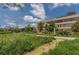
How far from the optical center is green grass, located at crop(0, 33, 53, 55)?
1404mm

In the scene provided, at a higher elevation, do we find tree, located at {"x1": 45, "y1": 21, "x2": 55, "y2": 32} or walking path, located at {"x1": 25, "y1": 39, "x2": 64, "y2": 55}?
tree, located at {"x1": 45, "y1": 21, "x2": 55, "y2": 32}

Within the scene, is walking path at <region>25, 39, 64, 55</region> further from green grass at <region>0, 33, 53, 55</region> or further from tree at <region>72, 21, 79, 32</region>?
tree at <region>72, 21, 79, 32</region>

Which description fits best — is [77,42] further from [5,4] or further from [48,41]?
[5,4]

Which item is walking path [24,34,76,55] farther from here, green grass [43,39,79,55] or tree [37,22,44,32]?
tree [37,22,44,32]

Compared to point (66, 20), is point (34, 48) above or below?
below

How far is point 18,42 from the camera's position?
4.67ft

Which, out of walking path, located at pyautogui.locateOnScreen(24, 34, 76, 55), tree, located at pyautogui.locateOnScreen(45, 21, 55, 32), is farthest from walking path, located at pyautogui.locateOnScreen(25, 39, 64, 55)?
tree, located at pyautogui.locateOnScreen(45, 21, 55, 32)

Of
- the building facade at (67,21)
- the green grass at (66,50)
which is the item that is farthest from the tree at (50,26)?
the green grass at (66,50)

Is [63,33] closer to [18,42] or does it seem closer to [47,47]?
[47,47]

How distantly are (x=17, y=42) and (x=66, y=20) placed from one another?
1.44 ft

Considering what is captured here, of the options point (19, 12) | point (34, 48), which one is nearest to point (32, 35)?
point (34, 48)

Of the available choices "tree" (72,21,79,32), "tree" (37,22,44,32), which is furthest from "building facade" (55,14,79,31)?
"tree" (37,22,44,32)

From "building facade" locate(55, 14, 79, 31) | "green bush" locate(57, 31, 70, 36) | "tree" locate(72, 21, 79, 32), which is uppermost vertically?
"building facade" locate(55, 14, 79, 31)
